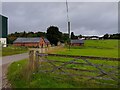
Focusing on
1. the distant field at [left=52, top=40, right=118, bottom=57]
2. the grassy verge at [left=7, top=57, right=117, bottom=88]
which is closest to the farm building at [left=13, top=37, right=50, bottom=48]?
the distant field at [left=52, top=40, right=118, bottom=57]

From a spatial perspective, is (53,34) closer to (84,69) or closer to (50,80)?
(84,69)

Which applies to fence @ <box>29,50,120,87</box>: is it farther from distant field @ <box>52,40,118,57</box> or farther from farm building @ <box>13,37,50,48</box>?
farm building @ <box>13,37,50,48</box>

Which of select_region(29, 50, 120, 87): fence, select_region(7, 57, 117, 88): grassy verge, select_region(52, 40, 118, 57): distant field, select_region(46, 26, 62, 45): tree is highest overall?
select_region(46, 26, 62, 45): tree

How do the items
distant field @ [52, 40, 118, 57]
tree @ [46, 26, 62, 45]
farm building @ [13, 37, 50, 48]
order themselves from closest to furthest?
distant field @ [52, 40, 118, 57] → farm building @ [13, 37, 50, 48] → tree @ [46, 26, 62, 45]

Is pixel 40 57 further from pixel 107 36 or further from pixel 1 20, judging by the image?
pixel 107 36

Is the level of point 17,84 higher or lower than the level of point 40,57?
lower

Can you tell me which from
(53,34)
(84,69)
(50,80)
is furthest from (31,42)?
(50,80)

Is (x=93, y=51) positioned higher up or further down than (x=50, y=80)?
further down

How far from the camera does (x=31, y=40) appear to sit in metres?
102

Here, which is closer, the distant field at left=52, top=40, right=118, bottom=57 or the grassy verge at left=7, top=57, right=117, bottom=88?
the grassy verge at left=7, top=57, right=117, bottom=88

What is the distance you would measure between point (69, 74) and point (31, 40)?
9244 centimetres

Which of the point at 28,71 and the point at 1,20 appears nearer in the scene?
the point at 28,71

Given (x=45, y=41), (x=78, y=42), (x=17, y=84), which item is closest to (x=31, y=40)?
(x=45, y=41)

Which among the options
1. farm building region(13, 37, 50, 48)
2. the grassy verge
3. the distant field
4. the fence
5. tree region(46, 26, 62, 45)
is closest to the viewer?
the fence
